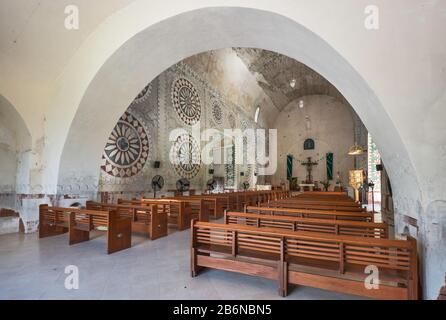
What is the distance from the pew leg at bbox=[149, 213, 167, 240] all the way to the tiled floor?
0.53m

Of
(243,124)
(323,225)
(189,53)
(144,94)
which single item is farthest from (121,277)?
(243,124)

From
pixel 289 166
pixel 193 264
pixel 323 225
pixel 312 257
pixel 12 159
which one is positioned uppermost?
pixel 289 166

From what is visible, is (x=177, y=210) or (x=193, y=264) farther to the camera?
(x=177, y=210)

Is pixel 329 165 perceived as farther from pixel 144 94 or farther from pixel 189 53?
pixel 189 53

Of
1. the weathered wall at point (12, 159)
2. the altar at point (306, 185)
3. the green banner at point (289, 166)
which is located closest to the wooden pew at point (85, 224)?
the weathered wall at point (12, 159)

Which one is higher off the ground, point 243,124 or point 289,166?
point 243,124

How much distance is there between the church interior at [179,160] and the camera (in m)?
2.54

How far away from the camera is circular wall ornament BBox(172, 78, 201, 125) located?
1012cm

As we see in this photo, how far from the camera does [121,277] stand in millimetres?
3068

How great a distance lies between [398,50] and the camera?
2682 mm

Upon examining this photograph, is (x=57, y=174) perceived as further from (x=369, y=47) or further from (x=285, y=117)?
(x=285, y=117)

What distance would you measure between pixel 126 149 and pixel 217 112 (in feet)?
21.6
